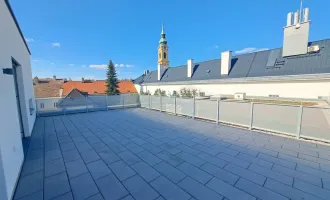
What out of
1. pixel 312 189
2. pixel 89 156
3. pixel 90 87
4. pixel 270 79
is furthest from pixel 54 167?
pixel 90 87

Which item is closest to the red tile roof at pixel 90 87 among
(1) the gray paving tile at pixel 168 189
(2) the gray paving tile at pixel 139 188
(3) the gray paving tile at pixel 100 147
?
(3) the gray paving tile at pixel 100 147

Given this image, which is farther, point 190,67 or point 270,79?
point 190,67

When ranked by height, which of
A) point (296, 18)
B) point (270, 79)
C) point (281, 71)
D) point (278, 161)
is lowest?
point (278, 161)

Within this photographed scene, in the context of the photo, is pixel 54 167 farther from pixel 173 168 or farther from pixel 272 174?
pixel 272 174

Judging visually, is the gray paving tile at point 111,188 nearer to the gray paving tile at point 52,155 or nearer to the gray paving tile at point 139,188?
the gray paving tile at point 139,188

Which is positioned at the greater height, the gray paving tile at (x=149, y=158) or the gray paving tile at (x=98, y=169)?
the gray paving tile at (x=98, y=169)

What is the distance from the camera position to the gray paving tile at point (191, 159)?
275cm

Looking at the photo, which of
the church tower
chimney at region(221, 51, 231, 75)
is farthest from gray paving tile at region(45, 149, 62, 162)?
the church tower

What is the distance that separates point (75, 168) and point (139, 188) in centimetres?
145

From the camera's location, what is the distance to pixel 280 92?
11.2 metres

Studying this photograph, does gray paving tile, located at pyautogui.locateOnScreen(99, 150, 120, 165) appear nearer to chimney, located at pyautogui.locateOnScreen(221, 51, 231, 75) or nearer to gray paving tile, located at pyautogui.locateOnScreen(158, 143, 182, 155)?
gray paving tile, located at pyautogui.locateOnScreen(158, 143, 182, 155)

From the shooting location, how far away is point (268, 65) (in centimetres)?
1282

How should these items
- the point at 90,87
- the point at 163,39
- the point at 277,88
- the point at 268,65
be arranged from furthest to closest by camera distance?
1. the point at 163,39
2. the point at 90,87
3. the point at 268,65
4. the point at 277,88

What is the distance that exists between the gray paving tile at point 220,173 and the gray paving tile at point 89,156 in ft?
7.58
